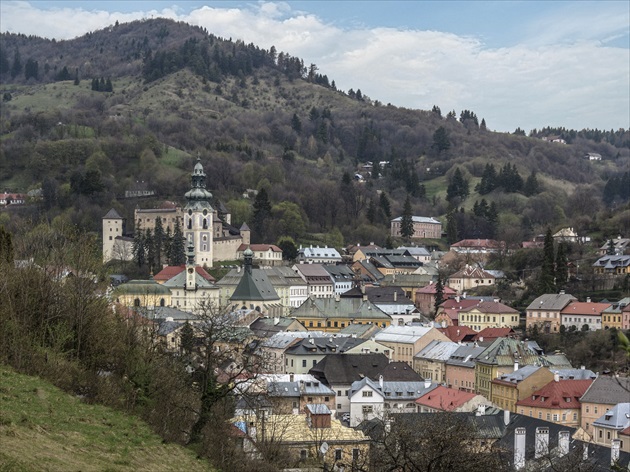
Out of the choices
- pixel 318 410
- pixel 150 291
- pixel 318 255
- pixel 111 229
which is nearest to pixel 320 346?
pixel 150 291

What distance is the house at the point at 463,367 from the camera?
72.9m

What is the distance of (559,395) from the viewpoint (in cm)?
6106

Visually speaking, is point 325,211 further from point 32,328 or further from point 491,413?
point 32,328

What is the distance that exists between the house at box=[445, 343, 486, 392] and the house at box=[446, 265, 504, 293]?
35022 millimetres

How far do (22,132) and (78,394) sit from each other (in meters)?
144

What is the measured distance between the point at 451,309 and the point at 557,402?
1480 inches

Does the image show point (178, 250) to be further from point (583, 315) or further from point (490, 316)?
point (583, 315)

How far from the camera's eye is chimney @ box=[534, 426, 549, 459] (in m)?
41.9

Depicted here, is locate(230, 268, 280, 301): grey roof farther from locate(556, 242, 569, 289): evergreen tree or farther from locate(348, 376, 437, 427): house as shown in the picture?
locate(348, 376, 437, 427): house

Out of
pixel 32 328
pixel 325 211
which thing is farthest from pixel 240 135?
pixel 32 328

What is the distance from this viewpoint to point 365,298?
105 meters

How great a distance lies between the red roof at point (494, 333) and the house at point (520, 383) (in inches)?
640

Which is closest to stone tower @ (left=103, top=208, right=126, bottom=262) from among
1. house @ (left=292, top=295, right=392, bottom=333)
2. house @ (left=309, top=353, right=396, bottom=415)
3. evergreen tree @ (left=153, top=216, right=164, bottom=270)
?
evergreen tree @ (left=153, top=216, right=164, bottom=270)

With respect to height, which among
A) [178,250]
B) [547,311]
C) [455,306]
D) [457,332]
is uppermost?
[178,250]
